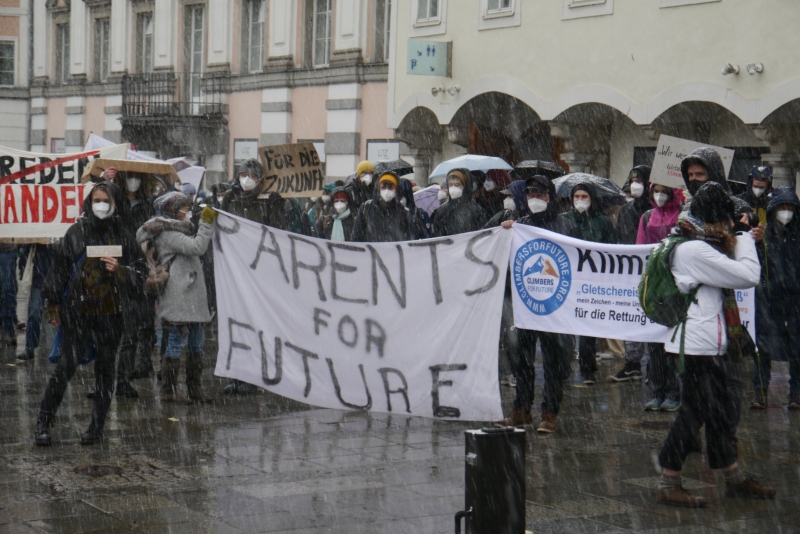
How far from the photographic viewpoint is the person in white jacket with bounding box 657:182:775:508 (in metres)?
6.75

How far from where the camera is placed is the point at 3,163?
555 inches

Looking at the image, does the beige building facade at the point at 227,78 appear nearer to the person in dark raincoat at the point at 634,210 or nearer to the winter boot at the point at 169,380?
the person in dark raincoat at the point at 634,210

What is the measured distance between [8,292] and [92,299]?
5.90m

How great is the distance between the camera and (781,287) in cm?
1052

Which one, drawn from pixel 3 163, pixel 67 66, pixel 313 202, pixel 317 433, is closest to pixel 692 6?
pixel 313 202

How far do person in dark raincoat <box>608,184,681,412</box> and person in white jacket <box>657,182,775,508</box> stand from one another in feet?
8.51

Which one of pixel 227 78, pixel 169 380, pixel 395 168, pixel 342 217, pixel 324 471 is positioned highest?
pixel 227 78

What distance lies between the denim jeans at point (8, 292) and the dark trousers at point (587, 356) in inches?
257

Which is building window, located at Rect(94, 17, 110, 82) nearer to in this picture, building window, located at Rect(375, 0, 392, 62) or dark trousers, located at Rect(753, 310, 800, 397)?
building window, located at Rect(375, 0, 392, 62)

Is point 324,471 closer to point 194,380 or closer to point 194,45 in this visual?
point 194,380

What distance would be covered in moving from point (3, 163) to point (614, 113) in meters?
10.1

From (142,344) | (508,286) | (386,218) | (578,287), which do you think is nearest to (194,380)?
(142,344)

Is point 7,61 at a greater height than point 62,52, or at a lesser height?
lesser

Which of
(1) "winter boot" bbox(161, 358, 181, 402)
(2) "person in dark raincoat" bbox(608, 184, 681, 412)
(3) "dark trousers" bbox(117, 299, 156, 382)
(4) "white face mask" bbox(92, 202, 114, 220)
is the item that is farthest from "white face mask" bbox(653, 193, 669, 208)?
(4) "white face mask" bbox(92, 202, 114, 220)
